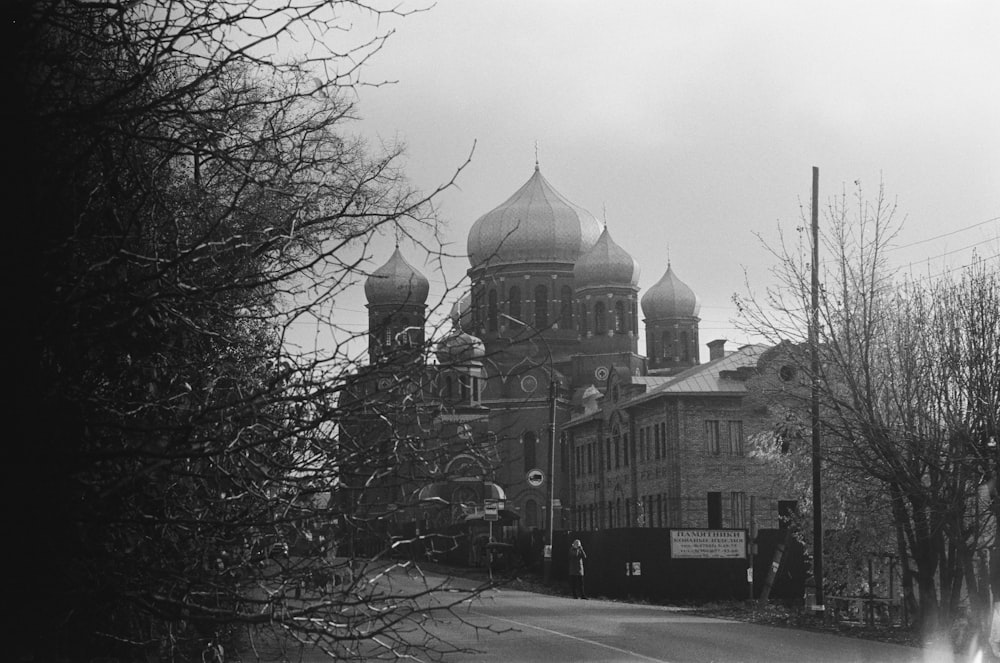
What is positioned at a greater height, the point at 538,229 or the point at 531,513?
the point at 538,229

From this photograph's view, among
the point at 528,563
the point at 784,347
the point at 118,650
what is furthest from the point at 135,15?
the point at 528,563

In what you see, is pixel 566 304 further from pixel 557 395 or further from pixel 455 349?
pixel 455 349

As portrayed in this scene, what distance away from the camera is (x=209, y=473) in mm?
8672

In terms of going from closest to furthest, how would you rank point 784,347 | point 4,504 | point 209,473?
1. point 4,504
2. point 209,473
3. point 784,347

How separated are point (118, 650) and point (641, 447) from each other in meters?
60.1

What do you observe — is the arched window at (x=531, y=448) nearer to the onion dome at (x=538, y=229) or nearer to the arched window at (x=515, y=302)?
the arched window at (x=515, y=302)

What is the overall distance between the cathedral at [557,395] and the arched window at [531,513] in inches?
3.2

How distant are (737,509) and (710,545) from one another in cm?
2755

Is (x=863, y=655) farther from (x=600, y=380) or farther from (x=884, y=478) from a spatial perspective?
(x=600, y=380)

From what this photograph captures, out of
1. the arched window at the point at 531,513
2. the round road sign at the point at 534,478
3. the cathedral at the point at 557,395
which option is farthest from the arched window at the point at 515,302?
the round road sign at the point at 534,478

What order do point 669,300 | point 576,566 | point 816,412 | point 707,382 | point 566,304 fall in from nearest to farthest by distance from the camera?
point 816,412 → point 576,566 → point 707,382 → point 566,304 → point 669,300

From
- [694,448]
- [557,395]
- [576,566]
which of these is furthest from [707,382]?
[576,566]

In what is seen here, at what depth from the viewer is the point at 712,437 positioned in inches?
2643

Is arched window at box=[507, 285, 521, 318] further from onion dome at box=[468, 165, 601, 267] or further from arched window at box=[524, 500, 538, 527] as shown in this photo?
arched window at box=[524, 500, 538, 527]
